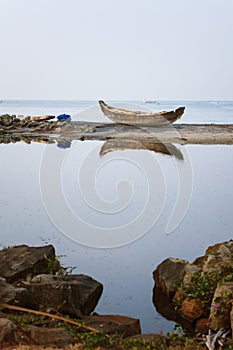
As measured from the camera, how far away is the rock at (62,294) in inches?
193

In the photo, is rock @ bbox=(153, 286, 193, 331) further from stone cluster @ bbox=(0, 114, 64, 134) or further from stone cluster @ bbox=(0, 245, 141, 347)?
stone cluster @ bbox=(0, 114, 64, 134)

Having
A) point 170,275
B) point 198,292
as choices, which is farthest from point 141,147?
point 198,292

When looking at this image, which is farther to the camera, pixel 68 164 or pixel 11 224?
pixel 68 164

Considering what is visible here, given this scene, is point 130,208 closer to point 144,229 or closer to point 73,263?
point 144,229

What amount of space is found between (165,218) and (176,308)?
3455 millimetres

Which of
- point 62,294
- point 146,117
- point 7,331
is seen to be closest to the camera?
point 7,331

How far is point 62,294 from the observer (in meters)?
4.94

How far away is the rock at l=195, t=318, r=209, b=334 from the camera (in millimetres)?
5098

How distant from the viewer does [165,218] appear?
29.1 ft

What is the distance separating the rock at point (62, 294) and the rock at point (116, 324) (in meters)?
0.20

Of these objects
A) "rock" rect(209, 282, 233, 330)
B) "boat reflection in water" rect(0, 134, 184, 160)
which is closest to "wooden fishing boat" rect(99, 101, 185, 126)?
"boat reflection in water" rect(0, 134, 184, 160)

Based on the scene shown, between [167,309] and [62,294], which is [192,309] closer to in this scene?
[167,309]

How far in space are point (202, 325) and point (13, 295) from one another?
190 centimetres

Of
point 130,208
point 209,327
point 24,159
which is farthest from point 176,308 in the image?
point 24,159
